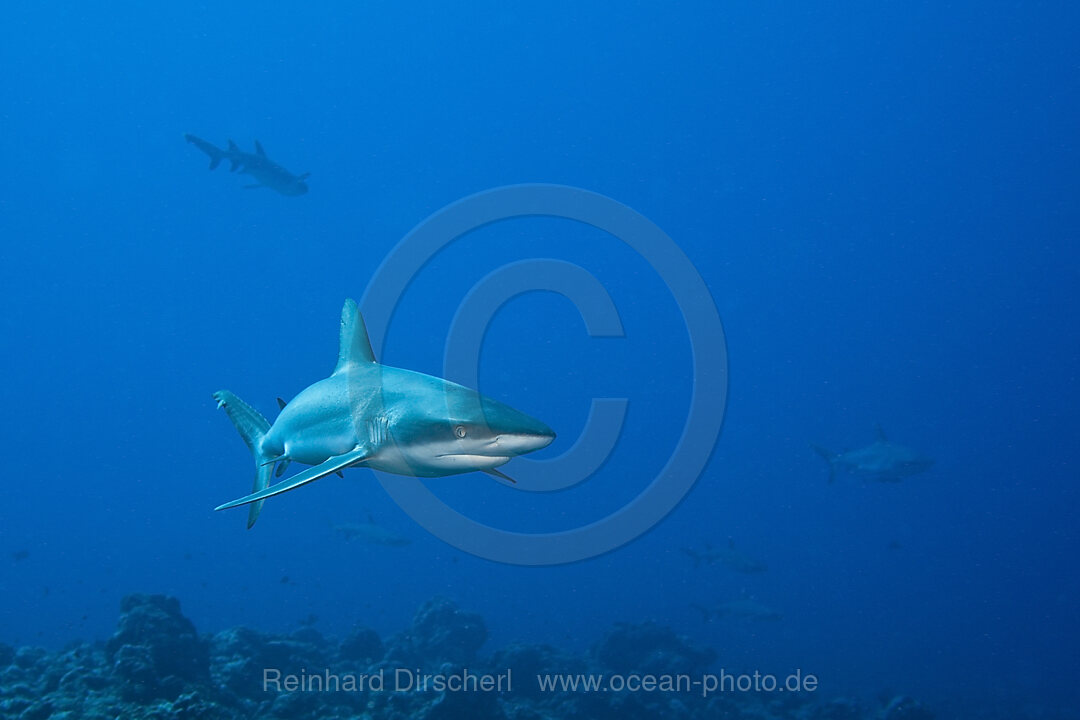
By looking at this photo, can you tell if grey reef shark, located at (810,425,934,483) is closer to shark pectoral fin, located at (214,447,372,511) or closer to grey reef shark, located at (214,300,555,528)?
grey reef shark, located at (214,300,555,528)

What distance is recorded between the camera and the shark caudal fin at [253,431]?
5555mm

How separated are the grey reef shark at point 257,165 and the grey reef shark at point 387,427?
53.7 ft

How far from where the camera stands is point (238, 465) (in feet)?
322

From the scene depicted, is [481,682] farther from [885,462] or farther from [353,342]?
[885,462]

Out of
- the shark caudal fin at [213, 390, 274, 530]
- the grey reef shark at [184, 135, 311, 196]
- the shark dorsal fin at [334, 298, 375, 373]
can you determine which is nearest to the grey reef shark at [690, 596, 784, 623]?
the shark caudal fin at [213, 390, 274, 530]

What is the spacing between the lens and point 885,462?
19.7 meters

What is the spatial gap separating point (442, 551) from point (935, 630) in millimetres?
38705

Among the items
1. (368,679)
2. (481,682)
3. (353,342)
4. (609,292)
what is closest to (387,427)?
(353,342)

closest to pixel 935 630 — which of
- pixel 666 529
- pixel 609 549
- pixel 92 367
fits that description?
pixel 609 549

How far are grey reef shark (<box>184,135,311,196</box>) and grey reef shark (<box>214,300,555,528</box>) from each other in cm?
1637

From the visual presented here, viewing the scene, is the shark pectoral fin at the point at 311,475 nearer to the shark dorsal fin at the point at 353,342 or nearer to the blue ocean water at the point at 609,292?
the shark dorsal fin at the point at 353,342

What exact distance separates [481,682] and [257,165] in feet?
61.0

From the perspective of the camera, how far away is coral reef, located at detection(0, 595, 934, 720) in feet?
22.2

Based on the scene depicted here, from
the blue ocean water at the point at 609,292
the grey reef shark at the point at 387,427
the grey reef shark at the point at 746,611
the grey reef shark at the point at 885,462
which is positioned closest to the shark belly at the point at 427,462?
the grey reef shark at the point at 387,427
